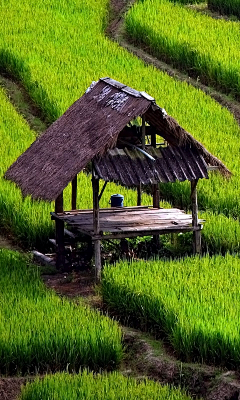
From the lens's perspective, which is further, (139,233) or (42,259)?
(42,259)

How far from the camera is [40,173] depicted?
10.5 metres

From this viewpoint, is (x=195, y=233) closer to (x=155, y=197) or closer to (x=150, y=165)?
(x=150, y=165)

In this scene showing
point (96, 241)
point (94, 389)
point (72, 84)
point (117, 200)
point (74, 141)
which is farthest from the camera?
point (72, 84)

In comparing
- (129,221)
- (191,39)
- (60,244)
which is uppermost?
(191,39)

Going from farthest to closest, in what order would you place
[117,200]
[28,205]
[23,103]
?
[23,103] → [28,205] → [117,200]

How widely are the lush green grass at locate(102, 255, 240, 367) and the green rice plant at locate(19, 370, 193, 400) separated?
0.65m

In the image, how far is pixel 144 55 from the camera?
18266 millimetres

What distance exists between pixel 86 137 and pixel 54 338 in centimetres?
280

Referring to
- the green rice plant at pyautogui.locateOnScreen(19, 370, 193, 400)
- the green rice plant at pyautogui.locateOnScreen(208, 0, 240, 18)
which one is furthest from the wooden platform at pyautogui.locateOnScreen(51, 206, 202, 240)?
the green rice plant at pyautogui.locateOnScreen(208, 0, 240, 18)

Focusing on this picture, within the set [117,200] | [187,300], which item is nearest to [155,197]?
[117,200]

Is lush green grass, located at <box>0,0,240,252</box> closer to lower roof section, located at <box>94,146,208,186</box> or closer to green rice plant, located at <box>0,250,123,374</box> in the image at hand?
lower roof section, located at <box>94,146,208,186</box>

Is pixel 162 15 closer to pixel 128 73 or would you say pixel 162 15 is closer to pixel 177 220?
pixel 128 73

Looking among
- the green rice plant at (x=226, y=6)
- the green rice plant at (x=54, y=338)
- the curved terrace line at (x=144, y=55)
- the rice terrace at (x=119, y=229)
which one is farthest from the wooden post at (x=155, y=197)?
the green rice plant at (x=226, y=6)

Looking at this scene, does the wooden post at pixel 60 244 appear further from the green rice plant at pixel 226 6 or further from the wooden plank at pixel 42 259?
the green rice plant at pixel 226 6
